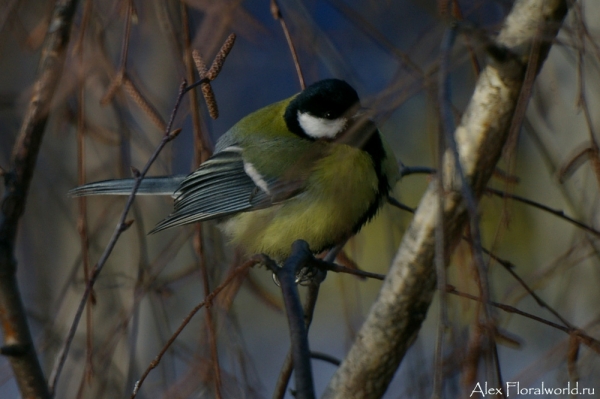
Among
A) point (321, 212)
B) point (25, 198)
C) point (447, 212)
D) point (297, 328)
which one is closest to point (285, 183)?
point (321, 212)

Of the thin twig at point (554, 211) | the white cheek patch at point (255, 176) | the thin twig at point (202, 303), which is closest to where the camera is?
the thin twig at point (202, 303)

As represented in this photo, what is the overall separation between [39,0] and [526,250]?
4.12 metres

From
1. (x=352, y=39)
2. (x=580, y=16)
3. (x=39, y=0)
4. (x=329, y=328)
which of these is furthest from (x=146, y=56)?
(x=329, y=328)

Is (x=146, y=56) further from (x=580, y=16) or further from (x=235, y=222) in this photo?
(x=580, y=16)

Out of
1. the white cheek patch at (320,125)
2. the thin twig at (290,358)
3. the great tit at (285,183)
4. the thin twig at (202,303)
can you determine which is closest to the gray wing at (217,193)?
Result: the great tit at (285,183)

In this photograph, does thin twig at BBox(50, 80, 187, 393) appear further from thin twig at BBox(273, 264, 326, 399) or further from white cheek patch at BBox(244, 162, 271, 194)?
white cheek patch at BBox(244, 162, 271, 194)

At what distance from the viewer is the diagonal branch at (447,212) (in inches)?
41.6

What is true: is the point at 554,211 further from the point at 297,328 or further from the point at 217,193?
the point at 217,193

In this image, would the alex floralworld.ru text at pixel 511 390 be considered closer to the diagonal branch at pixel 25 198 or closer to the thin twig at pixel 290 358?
the thin twig at pixel 290 358

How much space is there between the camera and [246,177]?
7.93ft

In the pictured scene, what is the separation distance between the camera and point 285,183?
1896 mm

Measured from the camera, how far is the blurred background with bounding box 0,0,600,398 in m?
1.29

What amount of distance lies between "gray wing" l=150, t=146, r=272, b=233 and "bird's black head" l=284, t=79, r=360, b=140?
0.27 m

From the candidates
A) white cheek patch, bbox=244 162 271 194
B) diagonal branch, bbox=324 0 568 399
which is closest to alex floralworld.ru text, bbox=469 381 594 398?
diagonal branch, bbox=324 0 568 399
